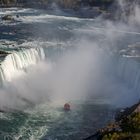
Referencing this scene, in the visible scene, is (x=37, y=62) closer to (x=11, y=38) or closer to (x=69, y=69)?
(x=69, y=69)

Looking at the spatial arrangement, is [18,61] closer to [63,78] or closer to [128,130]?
[63,78]

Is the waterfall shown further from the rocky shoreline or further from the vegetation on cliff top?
the vegetation on cliff top

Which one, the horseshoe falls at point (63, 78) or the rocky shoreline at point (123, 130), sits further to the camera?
the horseshoe falls at point (63, 78)

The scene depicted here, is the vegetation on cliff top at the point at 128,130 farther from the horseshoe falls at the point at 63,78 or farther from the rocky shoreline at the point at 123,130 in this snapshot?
the horseshoe falls at the point at 63,78

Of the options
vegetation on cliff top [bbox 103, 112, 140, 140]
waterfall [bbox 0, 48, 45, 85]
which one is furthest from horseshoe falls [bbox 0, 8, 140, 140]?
vegetation on cliff top [bbox 103, 112, 140, 140]

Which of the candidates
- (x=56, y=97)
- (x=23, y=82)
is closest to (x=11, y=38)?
(x=23, y=82)

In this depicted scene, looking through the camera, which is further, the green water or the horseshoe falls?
the horseshoe falls

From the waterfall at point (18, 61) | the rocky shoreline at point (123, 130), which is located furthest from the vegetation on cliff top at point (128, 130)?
the waterfall at point (18, 61)

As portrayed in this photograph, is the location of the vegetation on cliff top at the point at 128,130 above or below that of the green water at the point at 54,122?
above
